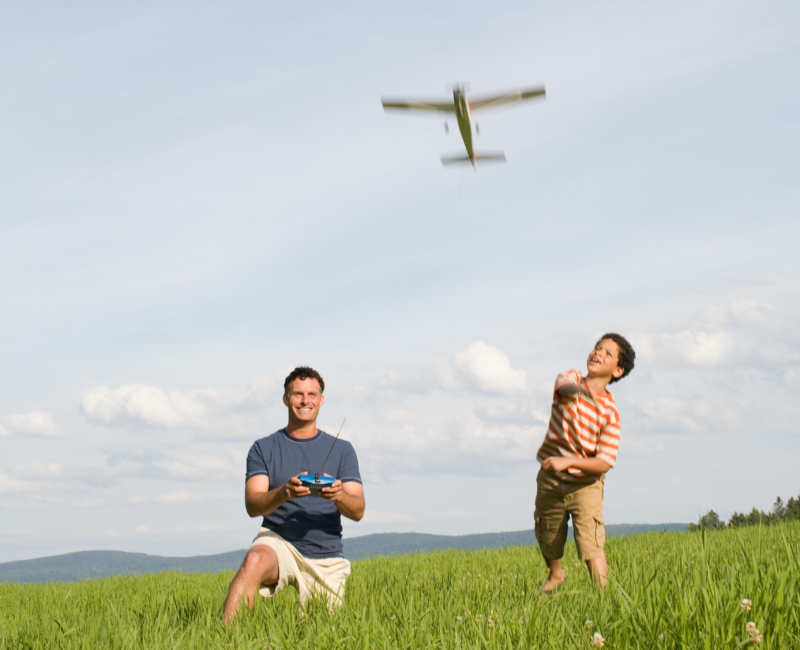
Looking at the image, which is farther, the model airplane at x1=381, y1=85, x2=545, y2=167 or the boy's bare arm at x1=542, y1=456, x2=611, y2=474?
the model airplane at x1=381, y1=85, x2=545, y2=167

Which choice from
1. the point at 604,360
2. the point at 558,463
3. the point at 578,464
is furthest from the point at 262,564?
the point at 604,360

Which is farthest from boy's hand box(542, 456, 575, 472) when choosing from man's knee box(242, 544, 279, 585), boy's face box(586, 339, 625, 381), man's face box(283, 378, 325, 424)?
man's knee box(242, 544, 279, 585)

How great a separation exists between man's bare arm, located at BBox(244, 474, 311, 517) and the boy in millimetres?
2163

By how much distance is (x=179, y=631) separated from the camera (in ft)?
15.5

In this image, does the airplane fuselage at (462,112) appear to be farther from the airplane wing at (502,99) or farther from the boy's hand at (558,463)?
the boy's hand at (558,463)

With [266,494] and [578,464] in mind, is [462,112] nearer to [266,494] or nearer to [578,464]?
[578,464]

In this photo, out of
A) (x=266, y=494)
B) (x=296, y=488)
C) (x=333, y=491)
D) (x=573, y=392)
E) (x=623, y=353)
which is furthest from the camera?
(x=623, y=353)

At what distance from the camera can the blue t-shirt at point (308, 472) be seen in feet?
18.0

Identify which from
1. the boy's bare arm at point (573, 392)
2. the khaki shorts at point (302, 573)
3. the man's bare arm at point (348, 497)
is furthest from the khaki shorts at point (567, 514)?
the khaki shorts at point (302, 573)

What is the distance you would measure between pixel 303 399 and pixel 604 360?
2573 millimetres

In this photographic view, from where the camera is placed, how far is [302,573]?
5.44 m

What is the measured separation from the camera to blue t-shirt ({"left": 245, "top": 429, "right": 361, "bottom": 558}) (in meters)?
5.49

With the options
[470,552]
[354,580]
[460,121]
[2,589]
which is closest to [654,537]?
[470,552]

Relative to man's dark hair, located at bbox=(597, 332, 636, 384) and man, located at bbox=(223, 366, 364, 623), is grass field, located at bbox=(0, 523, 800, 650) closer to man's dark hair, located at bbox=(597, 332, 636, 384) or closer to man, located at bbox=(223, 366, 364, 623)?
man, located at bbox=(223, 366, 364, 623)
